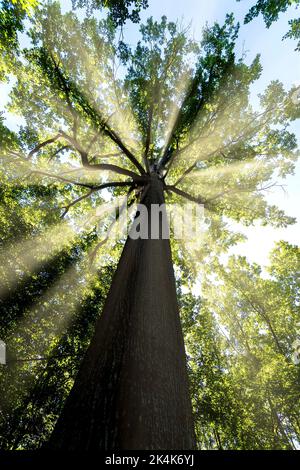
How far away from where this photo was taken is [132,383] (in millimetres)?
1405

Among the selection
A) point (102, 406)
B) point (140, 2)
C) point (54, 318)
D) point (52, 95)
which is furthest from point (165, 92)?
point (102, 406)

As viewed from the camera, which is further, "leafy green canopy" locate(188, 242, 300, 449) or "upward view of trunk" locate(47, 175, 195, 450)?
"leafy green canopy" locate(188, 242, 300, 449)

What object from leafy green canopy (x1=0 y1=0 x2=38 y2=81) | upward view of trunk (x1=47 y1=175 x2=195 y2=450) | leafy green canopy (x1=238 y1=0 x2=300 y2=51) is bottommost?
upward view of trunk (x1=47 y1=175 x2=195 y2=450)

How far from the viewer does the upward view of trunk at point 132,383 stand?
1151 mm

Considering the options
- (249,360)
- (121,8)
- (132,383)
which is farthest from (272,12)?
(249,360)

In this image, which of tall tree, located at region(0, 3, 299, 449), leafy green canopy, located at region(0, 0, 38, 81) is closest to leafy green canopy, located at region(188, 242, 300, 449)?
tall tree, located at region(0, 3, 299, 449)

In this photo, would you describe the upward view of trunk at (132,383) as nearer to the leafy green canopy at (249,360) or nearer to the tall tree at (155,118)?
the tall tree at (155,118)

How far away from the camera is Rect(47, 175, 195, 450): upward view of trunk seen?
45.3 inches

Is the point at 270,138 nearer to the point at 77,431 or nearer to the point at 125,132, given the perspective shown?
the point at 125,132

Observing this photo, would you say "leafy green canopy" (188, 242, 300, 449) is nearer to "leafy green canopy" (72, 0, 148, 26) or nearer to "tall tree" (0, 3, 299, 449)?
"tall tree" (0, 3, 299, 449)

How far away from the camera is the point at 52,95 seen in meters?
8.52

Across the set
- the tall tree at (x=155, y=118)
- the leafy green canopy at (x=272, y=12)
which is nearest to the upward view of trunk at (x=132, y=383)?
the tall tree at (x=155, y=118)
